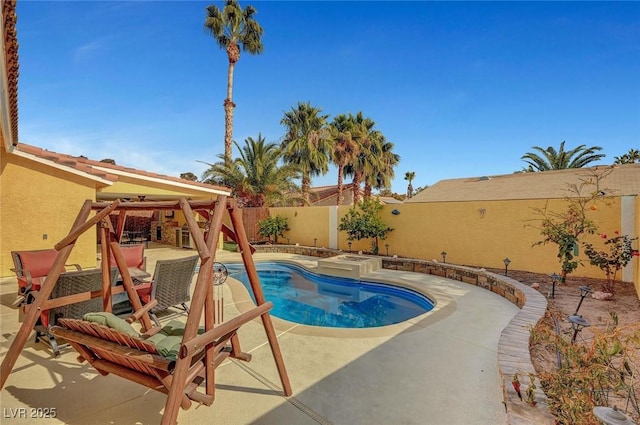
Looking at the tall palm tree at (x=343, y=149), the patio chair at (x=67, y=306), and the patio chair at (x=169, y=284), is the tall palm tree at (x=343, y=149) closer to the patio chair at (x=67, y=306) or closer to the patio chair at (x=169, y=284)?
the patio chair at (x=169, y=284)

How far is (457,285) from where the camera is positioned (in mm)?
8727

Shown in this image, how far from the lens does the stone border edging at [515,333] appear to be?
2.49m

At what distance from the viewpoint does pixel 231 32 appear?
23.2 metres

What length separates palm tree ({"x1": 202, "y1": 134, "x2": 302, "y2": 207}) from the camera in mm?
19031

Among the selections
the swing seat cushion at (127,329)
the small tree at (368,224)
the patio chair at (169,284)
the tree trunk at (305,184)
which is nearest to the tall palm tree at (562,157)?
the tree trunk at (305,184)

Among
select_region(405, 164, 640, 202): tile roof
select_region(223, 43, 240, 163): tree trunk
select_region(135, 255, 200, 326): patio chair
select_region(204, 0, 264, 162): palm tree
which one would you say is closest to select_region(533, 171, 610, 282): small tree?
select_region(405, 164, 640, 202): tile roof

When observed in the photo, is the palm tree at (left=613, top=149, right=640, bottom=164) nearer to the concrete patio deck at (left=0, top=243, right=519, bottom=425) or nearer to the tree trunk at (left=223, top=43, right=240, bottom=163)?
the tree trunk at (left=223, top=43, right=240, bottom=163)

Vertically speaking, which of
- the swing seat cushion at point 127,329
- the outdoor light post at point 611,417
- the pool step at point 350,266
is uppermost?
the swing seat cushion at point 127,329

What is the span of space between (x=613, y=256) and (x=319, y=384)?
342 inches

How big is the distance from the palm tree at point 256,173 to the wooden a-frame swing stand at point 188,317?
15295mm

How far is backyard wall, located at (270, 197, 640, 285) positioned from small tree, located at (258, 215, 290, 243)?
4986mm

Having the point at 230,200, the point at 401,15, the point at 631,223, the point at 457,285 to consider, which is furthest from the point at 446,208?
the point at 230,200

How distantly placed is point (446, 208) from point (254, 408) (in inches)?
410

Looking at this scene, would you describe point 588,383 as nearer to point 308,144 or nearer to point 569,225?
point 569,225
